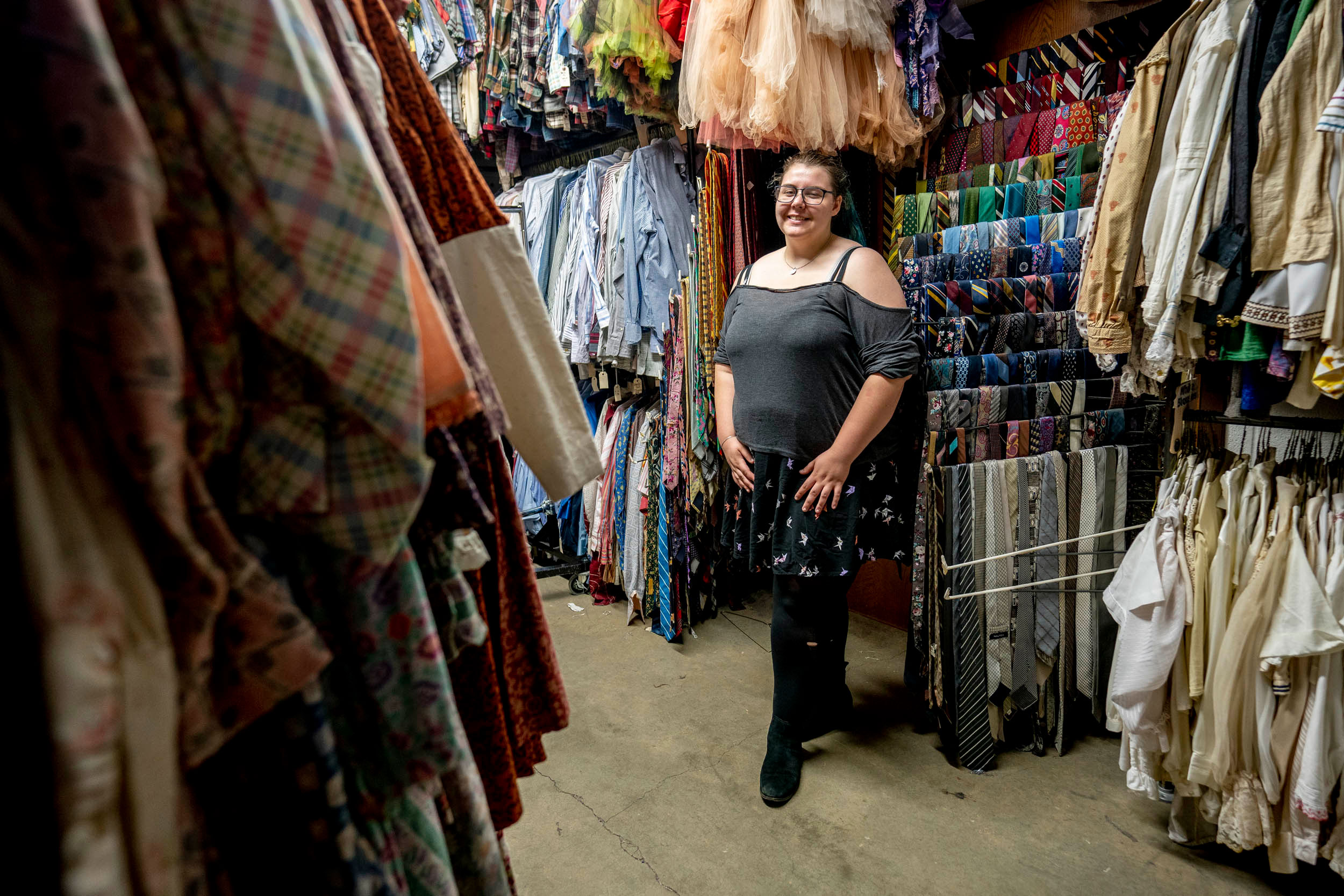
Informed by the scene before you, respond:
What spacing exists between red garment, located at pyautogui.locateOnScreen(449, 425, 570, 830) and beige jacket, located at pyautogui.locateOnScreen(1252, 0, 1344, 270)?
1463 millimetres

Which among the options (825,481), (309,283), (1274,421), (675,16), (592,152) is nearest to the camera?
(309,283)

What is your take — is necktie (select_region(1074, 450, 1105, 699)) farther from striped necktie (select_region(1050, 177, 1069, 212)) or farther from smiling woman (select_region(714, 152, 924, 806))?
striped necktie (select_region(1050, 177, 1069, 212))

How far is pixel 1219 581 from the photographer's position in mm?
1477

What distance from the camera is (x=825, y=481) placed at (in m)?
1.82

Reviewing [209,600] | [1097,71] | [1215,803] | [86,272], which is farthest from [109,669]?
[1097,71]

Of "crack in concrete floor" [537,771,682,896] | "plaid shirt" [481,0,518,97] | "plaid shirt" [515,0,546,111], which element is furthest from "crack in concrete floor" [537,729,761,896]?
"plaid shirt" [481,0,518,97]

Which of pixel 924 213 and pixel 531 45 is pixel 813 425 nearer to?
pixel 924 213

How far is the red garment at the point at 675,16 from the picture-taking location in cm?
234

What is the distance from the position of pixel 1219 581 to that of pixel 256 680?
1754mm

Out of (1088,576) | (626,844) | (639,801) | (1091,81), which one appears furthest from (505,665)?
(1091,81)

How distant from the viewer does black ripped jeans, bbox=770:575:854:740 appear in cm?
192

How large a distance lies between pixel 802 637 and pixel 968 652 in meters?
0.45

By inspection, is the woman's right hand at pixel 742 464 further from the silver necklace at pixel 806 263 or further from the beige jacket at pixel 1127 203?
the beige jacket at pixel 1127 203

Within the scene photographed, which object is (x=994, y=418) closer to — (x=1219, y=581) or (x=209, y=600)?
(x=1219, y=581)
